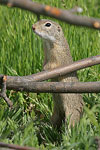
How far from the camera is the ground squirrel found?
11.1 feet

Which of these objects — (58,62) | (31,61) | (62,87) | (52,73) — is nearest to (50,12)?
(62,87)

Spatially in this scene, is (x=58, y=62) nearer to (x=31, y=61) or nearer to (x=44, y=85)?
(x=31, y=61)

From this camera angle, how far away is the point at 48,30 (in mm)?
3492

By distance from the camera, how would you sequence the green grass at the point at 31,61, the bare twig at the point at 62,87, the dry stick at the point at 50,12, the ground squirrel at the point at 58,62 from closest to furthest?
the dry stick at the point at 50,12 → the bare twig at the point at 62,87 → the green grass at the point at 31,61 → the ground squirrel at the point at 58,62

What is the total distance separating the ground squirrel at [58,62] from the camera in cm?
338

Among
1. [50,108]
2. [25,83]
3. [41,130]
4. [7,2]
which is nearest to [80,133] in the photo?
Result: [25,83]

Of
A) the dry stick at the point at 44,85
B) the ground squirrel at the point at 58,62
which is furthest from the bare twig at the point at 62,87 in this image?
the ground squirrel at the point at 58,62

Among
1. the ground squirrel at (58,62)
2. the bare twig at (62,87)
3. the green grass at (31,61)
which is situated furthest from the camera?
the ground squirrel at (58,62)

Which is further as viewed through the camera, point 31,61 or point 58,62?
point 31,61

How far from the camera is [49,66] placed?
3381mm

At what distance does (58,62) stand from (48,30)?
0.32 m

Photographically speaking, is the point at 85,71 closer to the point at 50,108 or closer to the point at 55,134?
the point at 50,108

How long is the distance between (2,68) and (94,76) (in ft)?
3.32

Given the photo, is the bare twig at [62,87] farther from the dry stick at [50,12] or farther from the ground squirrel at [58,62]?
the dry stick at [50,12]
